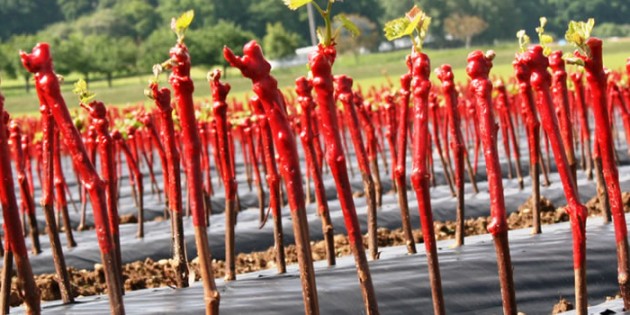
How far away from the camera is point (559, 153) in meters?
3.62

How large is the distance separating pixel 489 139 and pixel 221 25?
6082 cm

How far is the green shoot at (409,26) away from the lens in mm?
3480

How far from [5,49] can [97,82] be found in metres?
7.29

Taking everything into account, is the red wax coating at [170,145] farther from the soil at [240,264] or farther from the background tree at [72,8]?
the background tree at [72,8]

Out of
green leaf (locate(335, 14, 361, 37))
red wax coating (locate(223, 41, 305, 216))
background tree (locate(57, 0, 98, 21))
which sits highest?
background tree (locate(57, 0, 98, 21))

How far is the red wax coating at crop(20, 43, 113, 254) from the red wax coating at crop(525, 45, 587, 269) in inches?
59.8

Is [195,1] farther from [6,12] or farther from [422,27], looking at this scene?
[422,27]

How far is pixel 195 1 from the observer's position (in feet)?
255

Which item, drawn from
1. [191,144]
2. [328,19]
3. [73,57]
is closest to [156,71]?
[191,144]

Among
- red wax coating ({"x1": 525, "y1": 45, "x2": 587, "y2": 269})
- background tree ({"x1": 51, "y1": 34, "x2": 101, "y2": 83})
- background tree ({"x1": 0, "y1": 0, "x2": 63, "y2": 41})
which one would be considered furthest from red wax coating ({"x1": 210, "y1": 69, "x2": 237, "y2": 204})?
background tree ({"x1": 0, "y1": 0, "x2": 63, "y2": 41})

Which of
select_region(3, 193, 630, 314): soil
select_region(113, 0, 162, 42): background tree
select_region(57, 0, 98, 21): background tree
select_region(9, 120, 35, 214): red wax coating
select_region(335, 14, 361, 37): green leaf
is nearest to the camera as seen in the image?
select_region(335, 14, 361, 37): green leaf

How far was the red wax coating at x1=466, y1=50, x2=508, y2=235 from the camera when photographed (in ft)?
11.2

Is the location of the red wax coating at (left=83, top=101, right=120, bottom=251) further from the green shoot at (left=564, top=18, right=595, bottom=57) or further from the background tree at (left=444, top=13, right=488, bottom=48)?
the background tree at (left=444, top=13, right=488, bottom=48)

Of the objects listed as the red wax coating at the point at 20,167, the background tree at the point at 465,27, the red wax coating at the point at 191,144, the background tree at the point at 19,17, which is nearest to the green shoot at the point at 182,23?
the red wax coating at the point at 191,144
